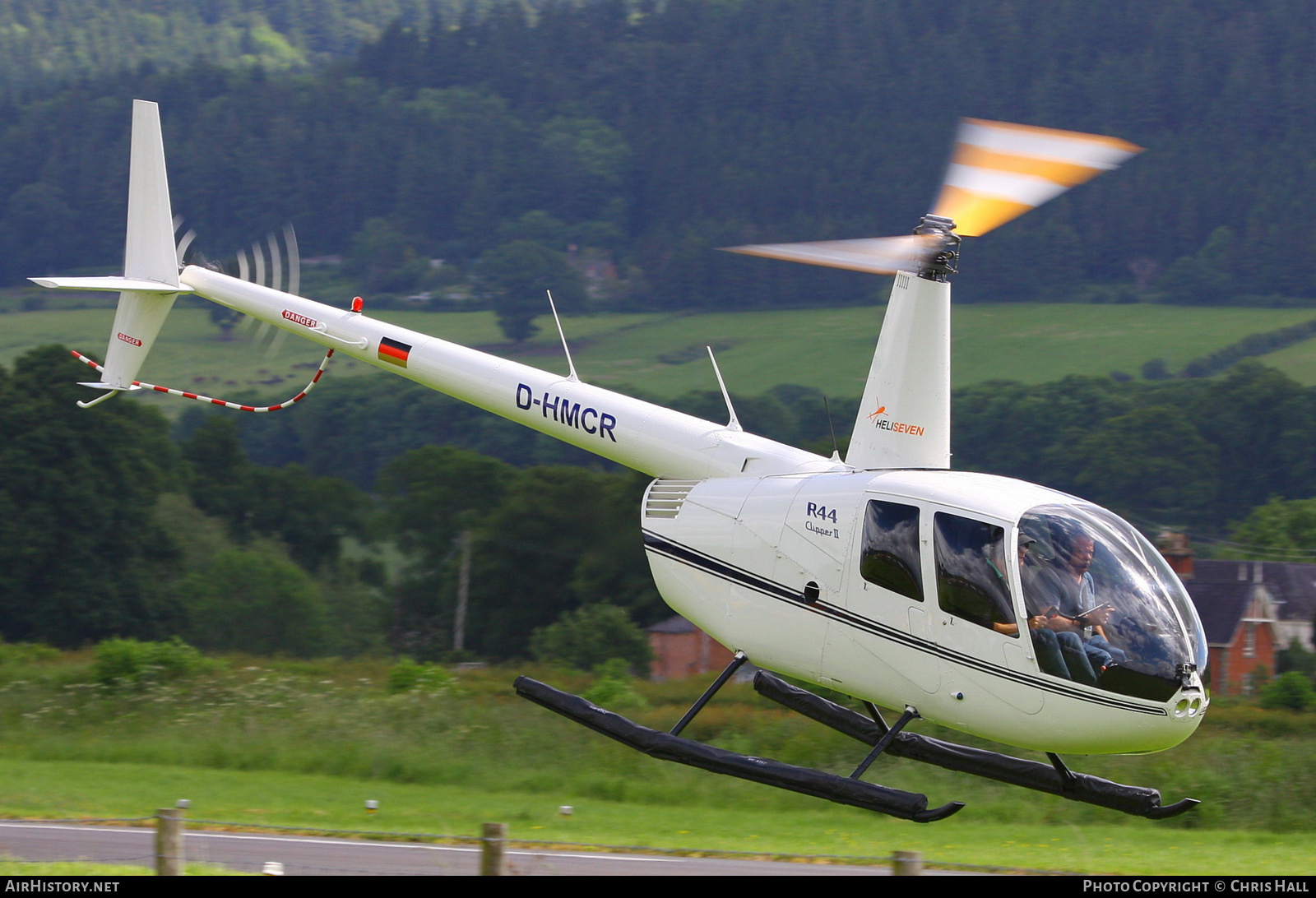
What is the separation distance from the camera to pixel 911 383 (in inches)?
412

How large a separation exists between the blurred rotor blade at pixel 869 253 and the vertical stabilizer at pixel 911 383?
0.57ft

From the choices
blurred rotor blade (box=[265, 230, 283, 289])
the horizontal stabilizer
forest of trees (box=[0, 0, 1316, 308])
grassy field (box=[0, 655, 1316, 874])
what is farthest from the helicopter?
forest of trees (box=[0, 0, 1316, 308])

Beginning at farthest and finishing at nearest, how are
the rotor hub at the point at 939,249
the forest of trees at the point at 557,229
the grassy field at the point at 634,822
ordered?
the forest of trees at the point at 557,229 → the grassy field at the point at 634,822 → the rotor hub at the point at 939,249

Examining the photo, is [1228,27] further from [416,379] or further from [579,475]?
[416,379]

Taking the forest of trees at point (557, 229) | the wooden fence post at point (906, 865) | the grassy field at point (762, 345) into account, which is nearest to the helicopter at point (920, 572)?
the wooden fence post at point (906, 865)

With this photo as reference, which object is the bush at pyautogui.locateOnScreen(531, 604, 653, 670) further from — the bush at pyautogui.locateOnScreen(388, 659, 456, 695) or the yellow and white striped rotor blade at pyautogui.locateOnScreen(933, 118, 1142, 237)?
the yellow and white striped rotor blade at pyautogui.locateOnScreen(933, 118, 1142, 237)

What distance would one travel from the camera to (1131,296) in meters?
98.2

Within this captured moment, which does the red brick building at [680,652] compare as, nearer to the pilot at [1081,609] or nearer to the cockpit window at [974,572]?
the cockpit window at [974,572]

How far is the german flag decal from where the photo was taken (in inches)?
535

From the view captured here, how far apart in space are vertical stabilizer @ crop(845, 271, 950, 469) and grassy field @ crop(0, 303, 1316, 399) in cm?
6693

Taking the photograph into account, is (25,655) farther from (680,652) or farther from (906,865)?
(680,652)

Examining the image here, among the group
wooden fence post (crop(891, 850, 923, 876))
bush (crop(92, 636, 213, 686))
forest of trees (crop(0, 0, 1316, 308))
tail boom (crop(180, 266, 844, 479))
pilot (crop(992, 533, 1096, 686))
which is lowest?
wooden fence post (crop(891, 850, 923, 876))

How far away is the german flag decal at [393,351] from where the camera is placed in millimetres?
13602

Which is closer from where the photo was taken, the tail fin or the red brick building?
the tail fin
